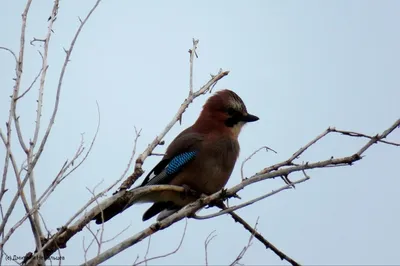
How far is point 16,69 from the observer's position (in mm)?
5348

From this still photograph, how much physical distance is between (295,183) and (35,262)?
2163 mm

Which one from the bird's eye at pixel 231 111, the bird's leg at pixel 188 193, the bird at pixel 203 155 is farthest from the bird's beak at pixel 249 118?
the bird's leg at pixel 188 193

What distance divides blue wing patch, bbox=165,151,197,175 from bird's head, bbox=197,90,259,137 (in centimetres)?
74

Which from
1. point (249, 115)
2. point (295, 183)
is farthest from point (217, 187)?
point (295, 183)

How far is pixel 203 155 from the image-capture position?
855 cm

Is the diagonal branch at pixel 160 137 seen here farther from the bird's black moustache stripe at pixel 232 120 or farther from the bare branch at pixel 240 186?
the bird's black moustache stripe at pixel 232 120

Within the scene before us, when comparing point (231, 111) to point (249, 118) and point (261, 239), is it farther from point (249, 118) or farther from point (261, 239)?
point (261, 239)

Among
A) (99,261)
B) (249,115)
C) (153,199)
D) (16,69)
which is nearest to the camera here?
(99,261)

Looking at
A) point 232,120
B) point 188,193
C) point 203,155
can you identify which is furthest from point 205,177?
point 232,120

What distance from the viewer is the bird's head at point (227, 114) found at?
9.17 metres

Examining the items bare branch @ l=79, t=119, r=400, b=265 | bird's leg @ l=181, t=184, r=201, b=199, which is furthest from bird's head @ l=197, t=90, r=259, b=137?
bare branch @ l=79, t=119, r=400, b=265

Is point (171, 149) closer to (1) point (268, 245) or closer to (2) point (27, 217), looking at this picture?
A: (1) point (268, 245)

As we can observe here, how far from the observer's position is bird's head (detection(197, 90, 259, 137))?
30.1ft

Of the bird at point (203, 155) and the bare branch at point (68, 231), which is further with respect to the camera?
the bird at point (203, 155)
